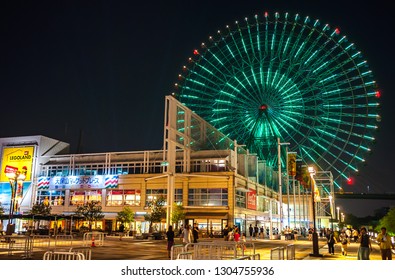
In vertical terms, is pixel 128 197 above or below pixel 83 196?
below

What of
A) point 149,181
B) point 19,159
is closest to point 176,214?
point 149,181

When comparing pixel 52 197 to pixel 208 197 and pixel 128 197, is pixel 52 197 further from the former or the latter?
pixel 208 197

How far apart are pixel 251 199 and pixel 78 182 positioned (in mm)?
25807

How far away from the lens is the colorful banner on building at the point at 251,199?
58688mm

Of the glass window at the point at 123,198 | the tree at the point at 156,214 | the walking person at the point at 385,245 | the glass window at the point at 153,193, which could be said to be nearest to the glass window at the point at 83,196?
the glass window at the point at 123,198

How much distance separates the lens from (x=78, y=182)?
6156 cm

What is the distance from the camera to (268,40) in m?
54.5

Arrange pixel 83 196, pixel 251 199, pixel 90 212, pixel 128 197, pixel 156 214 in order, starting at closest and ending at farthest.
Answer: pixel 156 214 < pixel 90 212 < pixel 128 197 < pixel 251 199 < pixel 83 196

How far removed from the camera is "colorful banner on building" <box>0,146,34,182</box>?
65.2 meters

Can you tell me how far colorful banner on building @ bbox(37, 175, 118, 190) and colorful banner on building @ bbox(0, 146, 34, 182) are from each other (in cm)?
301

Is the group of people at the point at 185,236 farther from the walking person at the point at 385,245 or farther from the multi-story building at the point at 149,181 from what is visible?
the multi-story building at the point at 149,181
